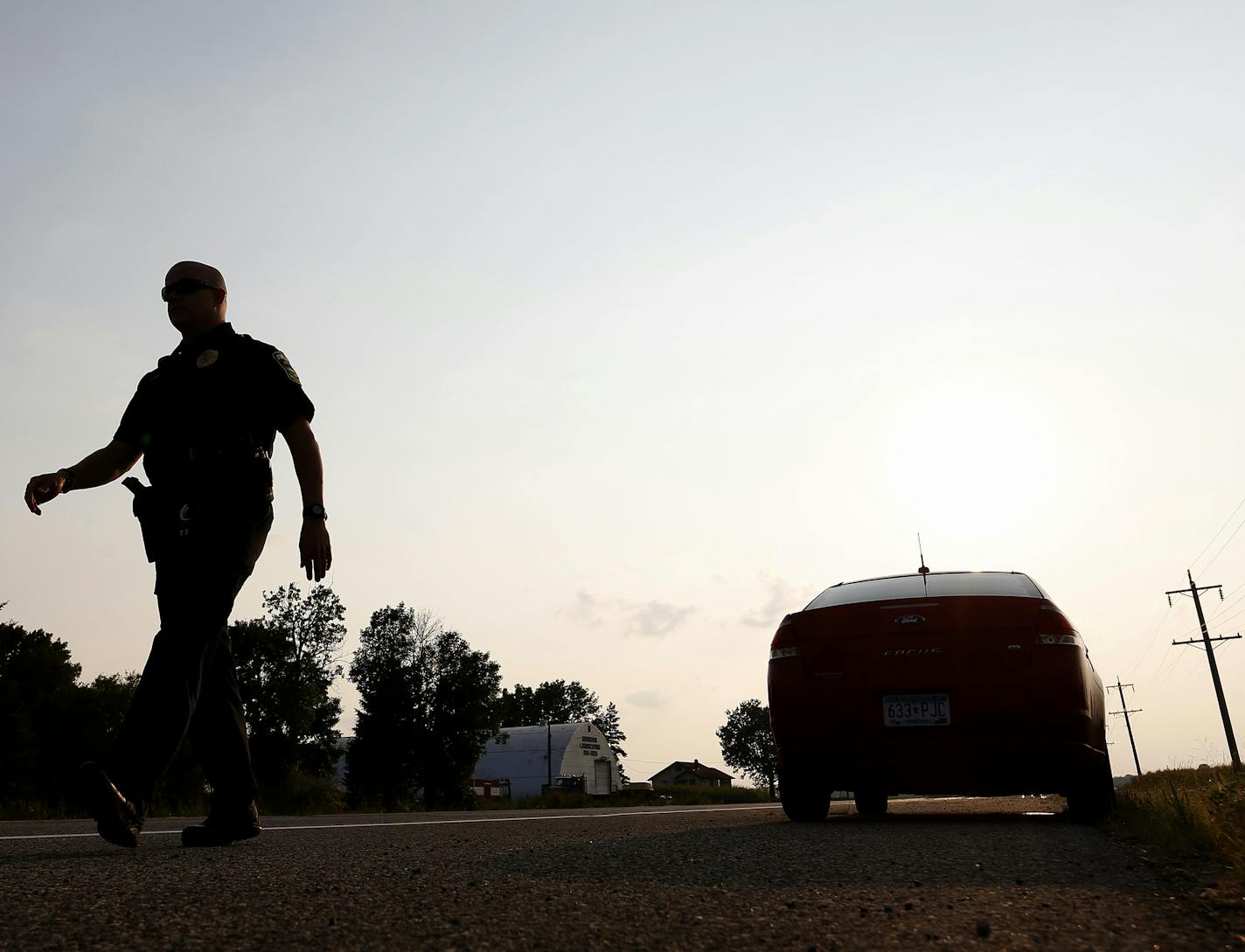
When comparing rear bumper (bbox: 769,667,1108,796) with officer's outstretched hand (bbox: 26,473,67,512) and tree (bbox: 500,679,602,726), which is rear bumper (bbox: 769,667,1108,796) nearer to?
officer's outstretched hand (bbox: 26,473,67,512)

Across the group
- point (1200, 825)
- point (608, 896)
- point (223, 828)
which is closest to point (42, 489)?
point (223, 828)

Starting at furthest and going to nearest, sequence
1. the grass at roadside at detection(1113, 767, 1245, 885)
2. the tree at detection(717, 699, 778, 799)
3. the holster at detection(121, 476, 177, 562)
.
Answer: the tree at detection(717, 699, 778, 799) → the holster at detection(121, 476, 177, 562) → the grass at roadside at detection(1113, 767, 1245, 885)

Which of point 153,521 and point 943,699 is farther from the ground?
point 153,521

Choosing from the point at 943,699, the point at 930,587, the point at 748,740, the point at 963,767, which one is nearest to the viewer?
the point at 963,767

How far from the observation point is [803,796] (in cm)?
607

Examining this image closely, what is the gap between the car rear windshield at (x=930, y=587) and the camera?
19.3ft

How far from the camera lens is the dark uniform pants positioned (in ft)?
12.5

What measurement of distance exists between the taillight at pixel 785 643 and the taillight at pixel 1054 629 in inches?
51.5

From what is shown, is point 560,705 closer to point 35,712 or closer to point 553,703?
point 553,703

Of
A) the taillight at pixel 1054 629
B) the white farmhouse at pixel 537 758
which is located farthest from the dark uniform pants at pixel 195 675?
the white farmhouse at pixel 537 758

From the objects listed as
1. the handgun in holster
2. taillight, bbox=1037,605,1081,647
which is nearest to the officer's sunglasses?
the handgun in holster

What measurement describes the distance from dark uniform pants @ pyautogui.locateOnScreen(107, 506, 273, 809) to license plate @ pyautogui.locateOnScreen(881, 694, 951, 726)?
325cm

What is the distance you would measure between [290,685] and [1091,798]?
58231 millimetres

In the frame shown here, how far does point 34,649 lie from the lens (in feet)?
206
